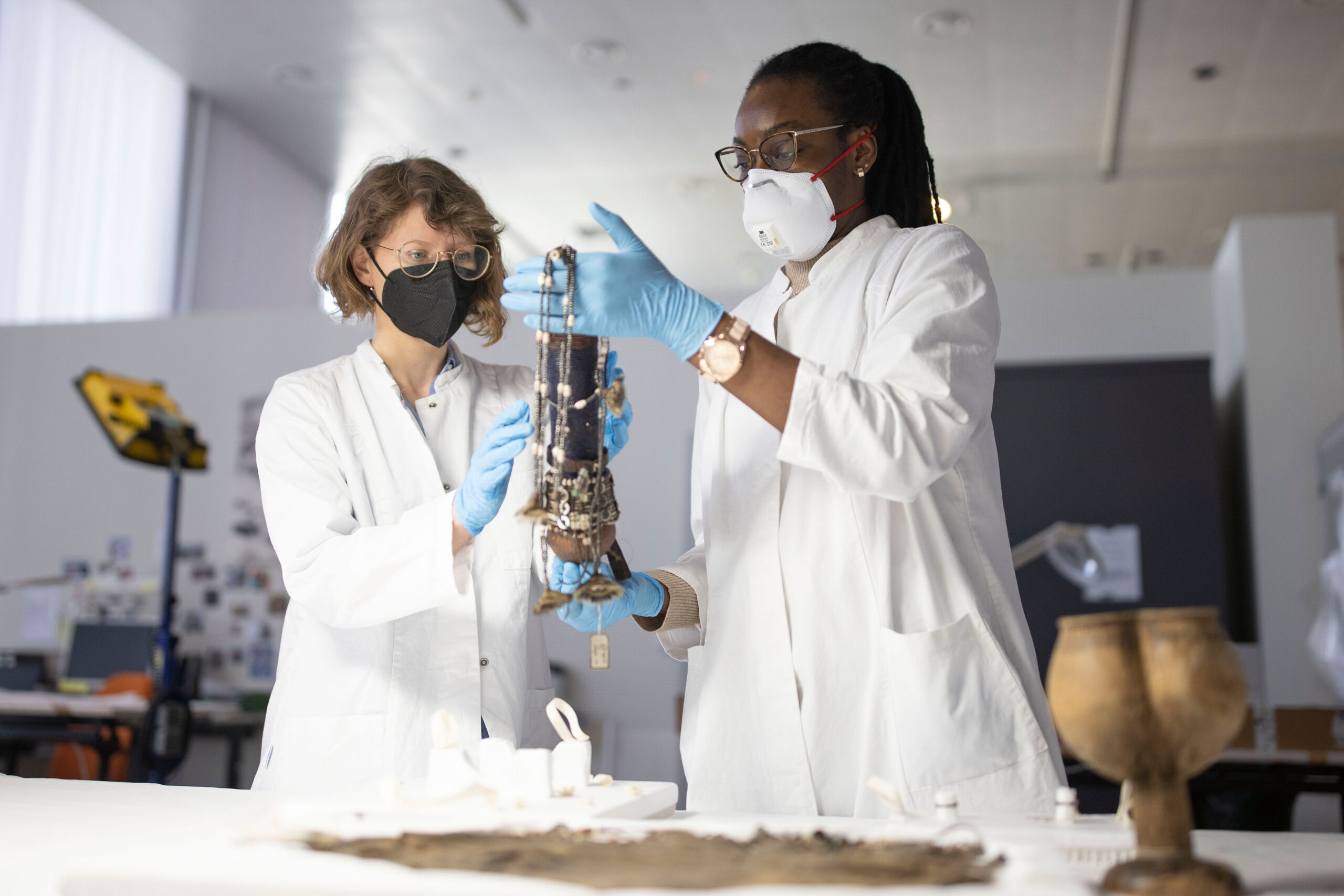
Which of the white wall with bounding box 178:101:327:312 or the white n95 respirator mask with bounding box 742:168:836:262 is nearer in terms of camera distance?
the white n95 respirator mask with bounding box 742:168:836:262

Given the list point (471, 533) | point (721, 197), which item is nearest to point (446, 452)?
point (471, 533)

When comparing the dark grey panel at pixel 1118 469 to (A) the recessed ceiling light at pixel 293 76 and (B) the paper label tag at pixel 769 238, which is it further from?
(A) the recessed ceiling light at pixel 293 76

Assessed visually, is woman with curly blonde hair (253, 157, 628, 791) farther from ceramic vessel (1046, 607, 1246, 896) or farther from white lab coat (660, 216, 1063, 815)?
ceramic vessel (1046, 607, 1246, 896)

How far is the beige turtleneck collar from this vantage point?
1531mm

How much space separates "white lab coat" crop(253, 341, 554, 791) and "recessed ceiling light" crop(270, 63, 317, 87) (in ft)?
15.6

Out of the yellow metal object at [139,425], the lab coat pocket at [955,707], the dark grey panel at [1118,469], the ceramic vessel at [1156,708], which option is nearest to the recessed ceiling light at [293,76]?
the yellow metal object at [139,425]

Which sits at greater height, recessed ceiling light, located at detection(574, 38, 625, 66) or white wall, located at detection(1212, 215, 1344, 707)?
recessed ceiling light, located at detection(574, 38, 625, 66)

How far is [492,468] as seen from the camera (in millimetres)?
1330

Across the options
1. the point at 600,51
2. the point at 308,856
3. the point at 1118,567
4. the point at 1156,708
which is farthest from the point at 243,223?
the point at 1156,708

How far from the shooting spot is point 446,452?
1714 mm

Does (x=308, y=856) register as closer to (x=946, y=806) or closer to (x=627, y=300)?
(x=946, y=806)

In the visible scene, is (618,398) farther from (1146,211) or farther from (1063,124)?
(1146,211)

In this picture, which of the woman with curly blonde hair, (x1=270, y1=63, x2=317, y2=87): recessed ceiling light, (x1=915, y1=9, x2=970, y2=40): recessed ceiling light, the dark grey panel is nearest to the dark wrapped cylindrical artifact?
the woman with curly blonde hair

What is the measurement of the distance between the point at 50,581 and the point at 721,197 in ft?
14.8
